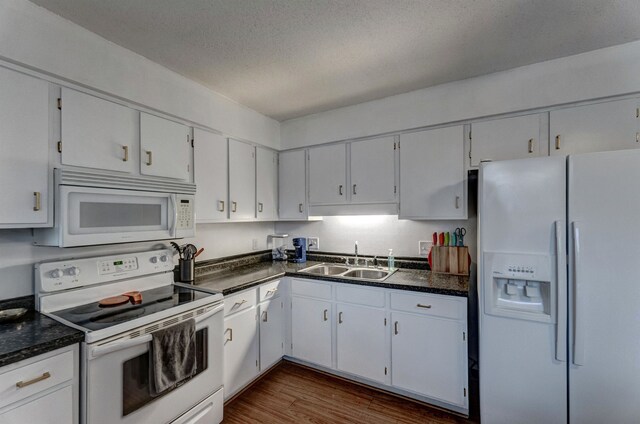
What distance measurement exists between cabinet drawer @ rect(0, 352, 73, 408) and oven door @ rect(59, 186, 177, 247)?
567 millimetres

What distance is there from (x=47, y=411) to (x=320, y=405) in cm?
162

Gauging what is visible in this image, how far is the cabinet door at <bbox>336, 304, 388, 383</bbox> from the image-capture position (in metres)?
2.30

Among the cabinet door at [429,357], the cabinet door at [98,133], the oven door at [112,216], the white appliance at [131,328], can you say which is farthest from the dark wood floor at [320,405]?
the cabinet door at [98,133]

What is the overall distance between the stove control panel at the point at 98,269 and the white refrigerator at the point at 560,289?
7.27ft

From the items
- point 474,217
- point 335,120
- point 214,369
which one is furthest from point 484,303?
point 335,120

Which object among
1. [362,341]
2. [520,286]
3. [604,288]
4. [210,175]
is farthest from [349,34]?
[362,341]

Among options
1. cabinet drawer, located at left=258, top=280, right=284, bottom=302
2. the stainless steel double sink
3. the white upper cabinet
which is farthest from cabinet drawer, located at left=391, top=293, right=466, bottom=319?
the white upper cabinet

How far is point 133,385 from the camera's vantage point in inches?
58.7

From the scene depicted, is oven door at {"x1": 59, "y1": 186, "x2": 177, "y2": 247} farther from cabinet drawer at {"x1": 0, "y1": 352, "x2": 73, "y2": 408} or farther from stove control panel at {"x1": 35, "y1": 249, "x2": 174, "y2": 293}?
cabinet drawer at {"x1": 0, "y1": 352, "x2": 73, "y2": 408}

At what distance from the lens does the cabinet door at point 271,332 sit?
249 centimetres

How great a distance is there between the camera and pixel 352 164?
2797 mm

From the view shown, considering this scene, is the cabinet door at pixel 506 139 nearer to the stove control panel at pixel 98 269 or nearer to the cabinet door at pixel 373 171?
the cabinet door at pixel 373 171

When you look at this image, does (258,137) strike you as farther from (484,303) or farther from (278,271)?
(484,303)

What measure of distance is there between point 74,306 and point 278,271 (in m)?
1.47
